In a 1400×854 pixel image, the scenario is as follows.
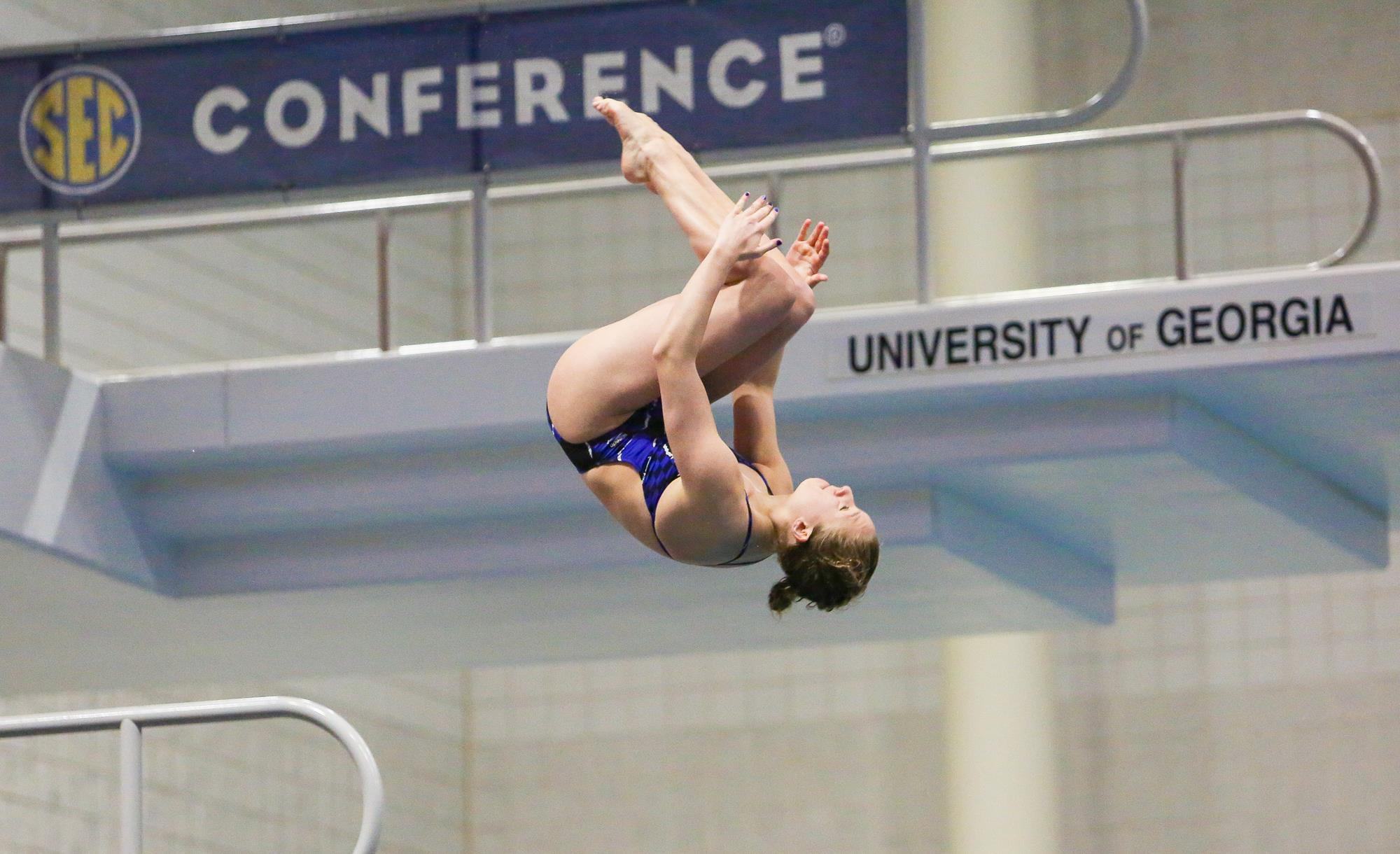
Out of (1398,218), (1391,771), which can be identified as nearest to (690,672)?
(1391,771)

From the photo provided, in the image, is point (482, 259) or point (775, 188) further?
point (775, 188)

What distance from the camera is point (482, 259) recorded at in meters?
7.17

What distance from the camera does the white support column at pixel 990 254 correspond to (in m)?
10.1

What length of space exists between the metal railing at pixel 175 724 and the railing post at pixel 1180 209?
3.41 m

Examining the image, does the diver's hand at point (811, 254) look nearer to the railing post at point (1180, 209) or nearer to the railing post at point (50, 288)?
the railing post at point (1180, 209)

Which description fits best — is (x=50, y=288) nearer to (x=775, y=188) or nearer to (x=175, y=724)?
(x=775, y=188)

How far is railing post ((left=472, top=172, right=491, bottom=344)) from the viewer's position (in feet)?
23.3

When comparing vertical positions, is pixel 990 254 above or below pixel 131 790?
above

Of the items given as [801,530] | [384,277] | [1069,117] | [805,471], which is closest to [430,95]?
[384,277]

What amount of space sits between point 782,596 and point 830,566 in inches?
8.8

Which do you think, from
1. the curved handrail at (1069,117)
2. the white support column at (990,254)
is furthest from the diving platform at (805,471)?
the white support column at (990,254)

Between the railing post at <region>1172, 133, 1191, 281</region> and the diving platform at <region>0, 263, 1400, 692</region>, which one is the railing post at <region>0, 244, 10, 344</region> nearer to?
the diving platform at <region>0, 263, 1400, 692</region>

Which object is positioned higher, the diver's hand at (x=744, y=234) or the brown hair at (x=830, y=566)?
the diver's hand at (x=744, y=234)

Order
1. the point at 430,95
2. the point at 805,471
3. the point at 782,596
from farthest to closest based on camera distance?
1. the point at 805,471
2. the point at 430,95
3. the point at 782,596
